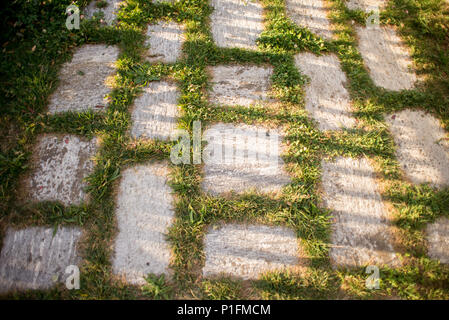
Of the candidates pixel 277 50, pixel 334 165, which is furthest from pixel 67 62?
pixel 334 165

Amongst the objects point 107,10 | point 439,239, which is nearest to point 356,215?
point 439,239

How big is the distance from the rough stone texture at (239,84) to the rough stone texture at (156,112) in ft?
1.52

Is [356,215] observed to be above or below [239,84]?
below

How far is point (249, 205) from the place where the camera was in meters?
2.44

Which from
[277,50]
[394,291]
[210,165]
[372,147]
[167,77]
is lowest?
[394,291]

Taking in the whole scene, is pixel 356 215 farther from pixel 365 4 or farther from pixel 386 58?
pixel 365 4

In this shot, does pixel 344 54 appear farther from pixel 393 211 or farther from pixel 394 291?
pixel 394 291

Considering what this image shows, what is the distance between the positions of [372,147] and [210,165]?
68.8 inches

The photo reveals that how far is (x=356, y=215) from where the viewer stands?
249 cm

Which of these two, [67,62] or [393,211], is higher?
[67,62]

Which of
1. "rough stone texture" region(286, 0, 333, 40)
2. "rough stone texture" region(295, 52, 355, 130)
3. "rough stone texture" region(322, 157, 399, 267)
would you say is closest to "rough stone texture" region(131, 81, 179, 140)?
"rough stone texture" region(295, 52, 355, 130)

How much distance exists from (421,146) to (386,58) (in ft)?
4.25

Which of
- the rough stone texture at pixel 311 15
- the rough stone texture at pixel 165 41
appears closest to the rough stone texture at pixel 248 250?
the rough stone texture at pixel 165 41

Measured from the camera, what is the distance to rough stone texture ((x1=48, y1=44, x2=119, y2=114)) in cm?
281
